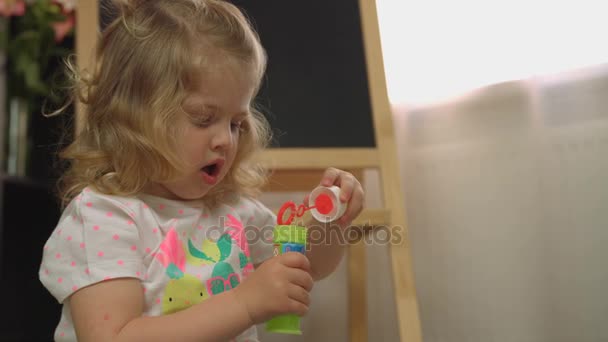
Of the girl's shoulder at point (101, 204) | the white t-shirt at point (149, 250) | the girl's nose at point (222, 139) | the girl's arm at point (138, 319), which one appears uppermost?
the girl's nose at point (222, 139)

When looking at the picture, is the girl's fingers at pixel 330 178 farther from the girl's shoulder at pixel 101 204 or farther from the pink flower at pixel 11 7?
the pink flower at pixel 11 7

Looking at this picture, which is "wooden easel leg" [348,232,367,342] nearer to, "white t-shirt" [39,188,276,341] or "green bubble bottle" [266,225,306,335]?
"white t-shirt" [39,188,276,341]

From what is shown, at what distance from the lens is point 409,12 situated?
125 cm

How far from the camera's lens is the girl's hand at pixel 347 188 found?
798 mm

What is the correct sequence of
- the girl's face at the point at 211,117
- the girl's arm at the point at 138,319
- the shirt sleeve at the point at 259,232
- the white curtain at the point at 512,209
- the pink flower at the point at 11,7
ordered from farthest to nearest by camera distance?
the pink flower at the point at 11,7 < the white curtain at the point at 512,209 < the shirt sleeve at the point at 259,232 < the girl's face at the point at 211,117 < the girl's arm at the point at 138,319

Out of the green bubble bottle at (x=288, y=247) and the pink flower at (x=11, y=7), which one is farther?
the pink flower at (x=11, y=7)

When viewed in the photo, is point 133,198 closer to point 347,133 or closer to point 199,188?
point 199,188

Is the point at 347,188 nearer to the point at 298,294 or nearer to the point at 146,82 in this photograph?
the point at 298,294

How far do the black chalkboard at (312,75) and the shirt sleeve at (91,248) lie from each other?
16.7 inches

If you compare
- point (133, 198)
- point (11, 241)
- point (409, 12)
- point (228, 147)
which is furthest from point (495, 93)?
point (11, 241)

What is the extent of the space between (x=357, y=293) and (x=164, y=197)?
1.68 feet

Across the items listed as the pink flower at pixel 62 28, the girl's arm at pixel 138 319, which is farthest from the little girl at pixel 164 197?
the pink flower at pixel 62 28

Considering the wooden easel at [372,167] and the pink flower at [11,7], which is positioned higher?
the pink flower at [11,7]

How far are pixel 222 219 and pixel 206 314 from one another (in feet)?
0.77
